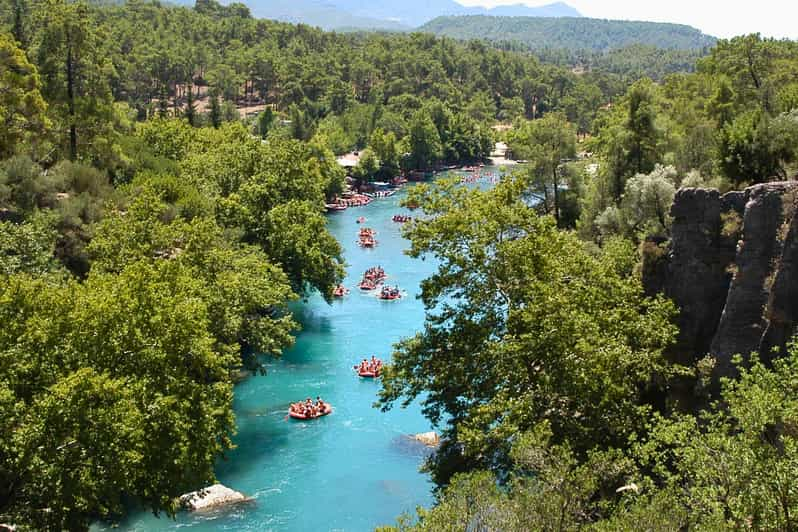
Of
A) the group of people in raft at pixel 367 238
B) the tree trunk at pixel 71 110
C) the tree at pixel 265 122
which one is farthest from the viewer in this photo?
the tree at pixel 265 122

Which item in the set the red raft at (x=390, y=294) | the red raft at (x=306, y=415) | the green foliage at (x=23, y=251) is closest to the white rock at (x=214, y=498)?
the red raft at (x=306, y=415)

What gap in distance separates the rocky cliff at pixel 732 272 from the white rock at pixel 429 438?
1200 cm

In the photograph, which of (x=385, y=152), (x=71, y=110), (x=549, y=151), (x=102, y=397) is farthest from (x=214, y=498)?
(x=385, y=152)

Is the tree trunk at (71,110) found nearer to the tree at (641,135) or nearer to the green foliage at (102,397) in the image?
the green foliage at (102,397)

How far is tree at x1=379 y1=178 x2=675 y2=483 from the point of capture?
20.2 m

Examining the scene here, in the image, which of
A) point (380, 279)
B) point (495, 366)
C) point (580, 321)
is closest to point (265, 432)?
point (495, 366)

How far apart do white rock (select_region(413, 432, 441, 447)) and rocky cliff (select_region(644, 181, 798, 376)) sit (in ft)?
39.4

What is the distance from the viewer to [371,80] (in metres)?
165

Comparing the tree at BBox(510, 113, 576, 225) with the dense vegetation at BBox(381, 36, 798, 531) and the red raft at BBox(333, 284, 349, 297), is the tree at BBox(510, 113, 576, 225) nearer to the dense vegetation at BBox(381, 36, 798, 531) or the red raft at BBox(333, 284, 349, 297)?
the dense vegetation at BBox(381, 36, 798, 531)

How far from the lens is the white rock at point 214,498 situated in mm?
27931

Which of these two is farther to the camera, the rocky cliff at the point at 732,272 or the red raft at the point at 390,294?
the red raft at the point at 390,294

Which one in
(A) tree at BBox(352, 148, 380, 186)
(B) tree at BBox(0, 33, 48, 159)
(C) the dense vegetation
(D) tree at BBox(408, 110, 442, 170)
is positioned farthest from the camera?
(D) tree at BBox(408, 110, 442, 170)

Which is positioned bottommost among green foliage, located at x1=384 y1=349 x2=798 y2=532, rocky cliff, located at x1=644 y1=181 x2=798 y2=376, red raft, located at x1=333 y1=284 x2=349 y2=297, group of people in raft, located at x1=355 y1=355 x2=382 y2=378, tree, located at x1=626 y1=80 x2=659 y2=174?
group of people in raft, located at x1=355 y1=355 x2=382 y2=378

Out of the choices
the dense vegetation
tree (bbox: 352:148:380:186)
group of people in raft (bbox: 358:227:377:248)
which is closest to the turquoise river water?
the dense vegetation
